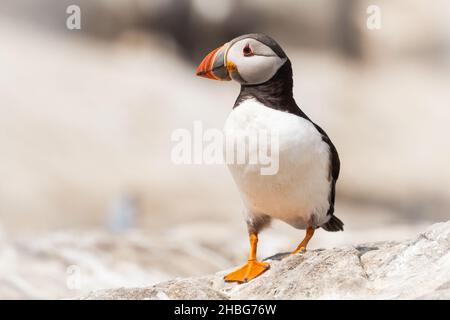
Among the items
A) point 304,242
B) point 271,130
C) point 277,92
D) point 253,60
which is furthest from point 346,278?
point 253,60

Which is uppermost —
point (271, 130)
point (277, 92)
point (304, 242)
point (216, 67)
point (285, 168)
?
point (216, 67)

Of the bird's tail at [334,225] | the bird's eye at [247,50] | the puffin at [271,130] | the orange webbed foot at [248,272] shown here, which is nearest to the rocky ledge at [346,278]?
the orange webbed foot at [248,272]

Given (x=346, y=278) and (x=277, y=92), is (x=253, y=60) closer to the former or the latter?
(x=277, y=92)

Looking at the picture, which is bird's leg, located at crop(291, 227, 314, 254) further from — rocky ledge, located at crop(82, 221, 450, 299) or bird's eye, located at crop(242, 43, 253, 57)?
bird's eye, located at crop(242, 43, 253, 57)

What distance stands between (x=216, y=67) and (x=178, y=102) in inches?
372

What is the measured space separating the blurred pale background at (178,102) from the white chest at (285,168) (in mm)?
6494

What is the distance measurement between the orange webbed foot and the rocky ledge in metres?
0.04

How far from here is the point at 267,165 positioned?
3826 mm

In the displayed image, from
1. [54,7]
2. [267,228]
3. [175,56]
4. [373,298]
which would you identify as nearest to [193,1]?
[175,56]

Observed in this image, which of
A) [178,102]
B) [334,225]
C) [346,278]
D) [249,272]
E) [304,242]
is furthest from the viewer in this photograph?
[178,102]

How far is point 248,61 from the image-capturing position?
12.7 ft

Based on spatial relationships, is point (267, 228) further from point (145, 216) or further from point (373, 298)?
point (145, 216)

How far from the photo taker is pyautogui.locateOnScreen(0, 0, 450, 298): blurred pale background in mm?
11398
